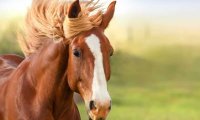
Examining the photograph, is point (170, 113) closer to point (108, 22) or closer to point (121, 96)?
point (121, 96)

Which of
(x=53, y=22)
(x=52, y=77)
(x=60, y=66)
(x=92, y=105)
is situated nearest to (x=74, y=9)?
(x=53, y=22)

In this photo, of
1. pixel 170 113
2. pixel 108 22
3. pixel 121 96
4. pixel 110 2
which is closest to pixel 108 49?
pixel 108 22

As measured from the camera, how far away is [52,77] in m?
4.78

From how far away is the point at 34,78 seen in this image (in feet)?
16.0

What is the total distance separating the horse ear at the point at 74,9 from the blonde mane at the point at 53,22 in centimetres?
3

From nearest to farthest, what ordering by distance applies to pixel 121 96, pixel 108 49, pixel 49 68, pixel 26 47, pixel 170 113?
pixel 108 49 → pixel 49 68 → pixel 26 47 → pixel 170 113 → pixel 121 96

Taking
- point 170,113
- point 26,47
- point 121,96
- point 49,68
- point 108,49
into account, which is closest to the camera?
point 108,49

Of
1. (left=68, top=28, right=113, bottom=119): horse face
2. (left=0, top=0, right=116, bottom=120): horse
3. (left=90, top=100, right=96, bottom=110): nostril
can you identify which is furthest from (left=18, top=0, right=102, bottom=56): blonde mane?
(left=90, top=100, right=96, bottom=110): nostril

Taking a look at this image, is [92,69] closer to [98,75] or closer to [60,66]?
[98,75]

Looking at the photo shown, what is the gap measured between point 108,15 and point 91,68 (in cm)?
65

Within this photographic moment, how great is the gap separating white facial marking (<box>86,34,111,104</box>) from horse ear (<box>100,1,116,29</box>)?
1.03 ft

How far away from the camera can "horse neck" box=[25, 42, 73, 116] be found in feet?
15.5

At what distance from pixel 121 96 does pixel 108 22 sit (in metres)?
8.68

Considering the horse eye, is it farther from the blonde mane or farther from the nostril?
the nostril
